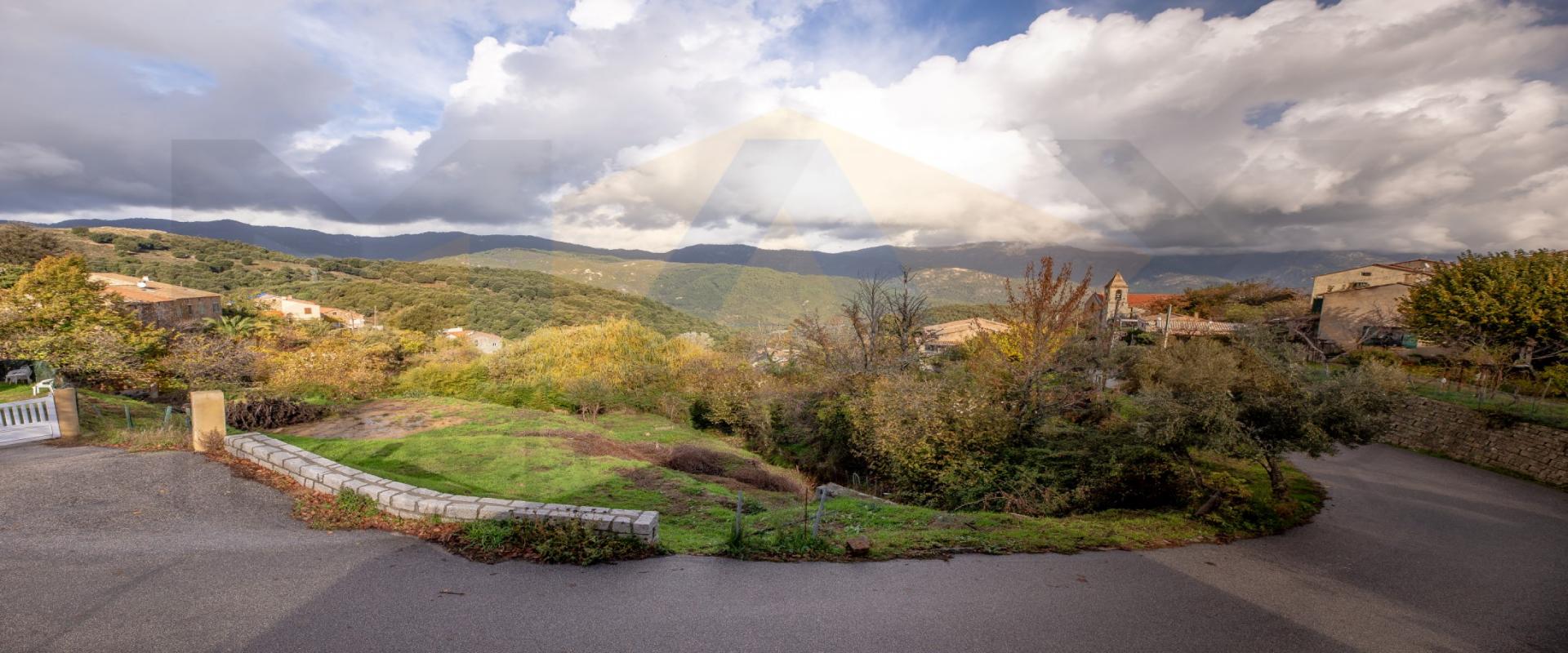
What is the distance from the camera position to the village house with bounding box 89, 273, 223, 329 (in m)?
28.8

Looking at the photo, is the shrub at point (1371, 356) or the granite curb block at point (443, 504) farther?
the shrub at point (1371, 356)

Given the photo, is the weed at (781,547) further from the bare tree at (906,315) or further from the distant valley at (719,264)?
the distant valley at (719,264)

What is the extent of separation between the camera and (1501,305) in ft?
59.4

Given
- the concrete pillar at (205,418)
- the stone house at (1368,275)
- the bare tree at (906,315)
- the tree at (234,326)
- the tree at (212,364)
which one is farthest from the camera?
the stone house at (1368,275)

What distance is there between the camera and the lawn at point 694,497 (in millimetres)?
6312

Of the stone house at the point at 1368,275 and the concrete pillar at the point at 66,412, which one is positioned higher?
the stone house at the point at 1368,275

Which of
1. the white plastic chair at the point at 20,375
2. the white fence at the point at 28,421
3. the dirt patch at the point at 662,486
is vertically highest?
the white fence at the point at 28,421

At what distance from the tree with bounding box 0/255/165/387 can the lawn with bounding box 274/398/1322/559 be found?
27.4 feet

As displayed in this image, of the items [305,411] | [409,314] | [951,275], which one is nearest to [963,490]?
[305,411]

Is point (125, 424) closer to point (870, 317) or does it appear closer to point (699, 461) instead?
point (699, 461)

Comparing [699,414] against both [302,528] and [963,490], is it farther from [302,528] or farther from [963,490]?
[302,528]

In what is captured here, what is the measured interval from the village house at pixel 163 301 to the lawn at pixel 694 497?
26484mm

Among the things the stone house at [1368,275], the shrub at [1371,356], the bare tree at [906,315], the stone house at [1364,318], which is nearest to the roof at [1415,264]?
the stone house at [1368,275]

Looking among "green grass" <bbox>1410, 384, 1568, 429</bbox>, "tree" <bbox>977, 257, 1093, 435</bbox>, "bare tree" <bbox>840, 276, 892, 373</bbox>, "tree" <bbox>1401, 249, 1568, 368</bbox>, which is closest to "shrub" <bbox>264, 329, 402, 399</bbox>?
"bare tree" <bbox>840, 276, 892, 373</bbox>
